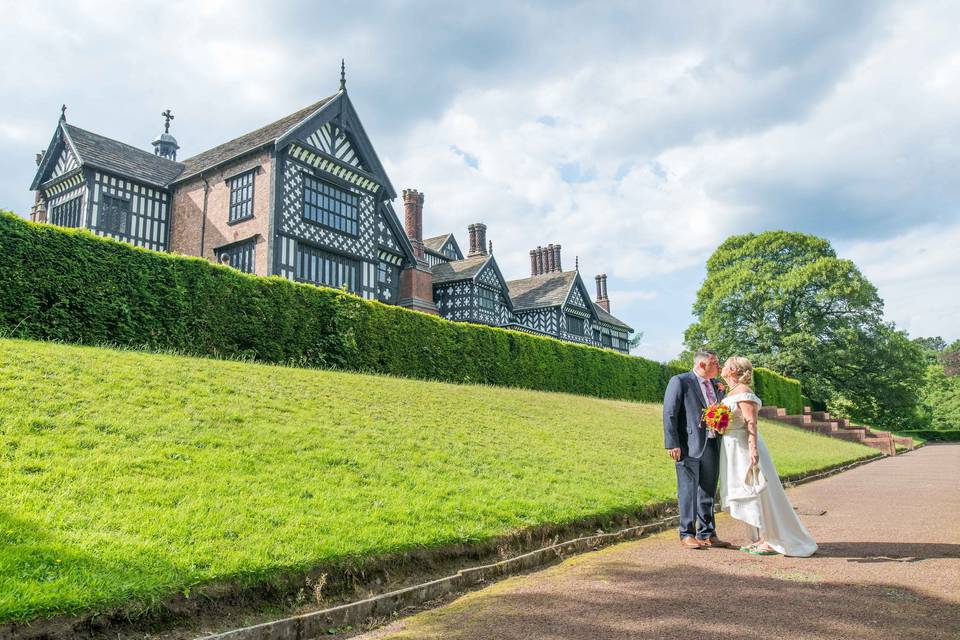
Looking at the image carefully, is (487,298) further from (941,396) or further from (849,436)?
(941,396)

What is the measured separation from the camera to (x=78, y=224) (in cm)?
2338

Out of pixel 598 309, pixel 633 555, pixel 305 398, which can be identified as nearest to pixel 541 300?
pixel 598 309

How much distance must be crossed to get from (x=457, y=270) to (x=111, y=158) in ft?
60.7

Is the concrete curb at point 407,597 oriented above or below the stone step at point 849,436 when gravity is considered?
below

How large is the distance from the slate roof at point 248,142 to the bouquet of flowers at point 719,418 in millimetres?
20898

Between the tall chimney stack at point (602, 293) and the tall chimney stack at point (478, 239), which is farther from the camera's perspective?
the tall chimney stack at point (602, 293)

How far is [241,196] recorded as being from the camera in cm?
2458

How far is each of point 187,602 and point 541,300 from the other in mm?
41221

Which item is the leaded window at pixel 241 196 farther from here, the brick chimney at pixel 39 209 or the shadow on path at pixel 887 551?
the shadow on path at pixel 887 551

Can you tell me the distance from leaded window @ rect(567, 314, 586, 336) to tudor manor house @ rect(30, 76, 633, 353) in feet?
55.6

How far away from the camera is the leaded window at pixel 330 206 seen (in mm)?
25078

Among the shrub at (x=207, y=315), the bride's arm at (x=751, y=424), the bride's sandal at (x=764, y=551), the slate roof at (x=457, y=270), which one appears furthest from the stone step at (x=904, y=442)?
the bride's arm at (x=751, y=424)

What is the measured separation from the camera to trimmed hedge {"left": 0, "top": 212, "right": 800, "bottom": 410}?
11.1 m

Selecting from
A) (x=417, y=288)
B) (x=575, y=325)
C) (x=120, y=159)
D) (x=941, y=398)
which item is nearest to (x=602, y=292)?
(x=575, y=325)
